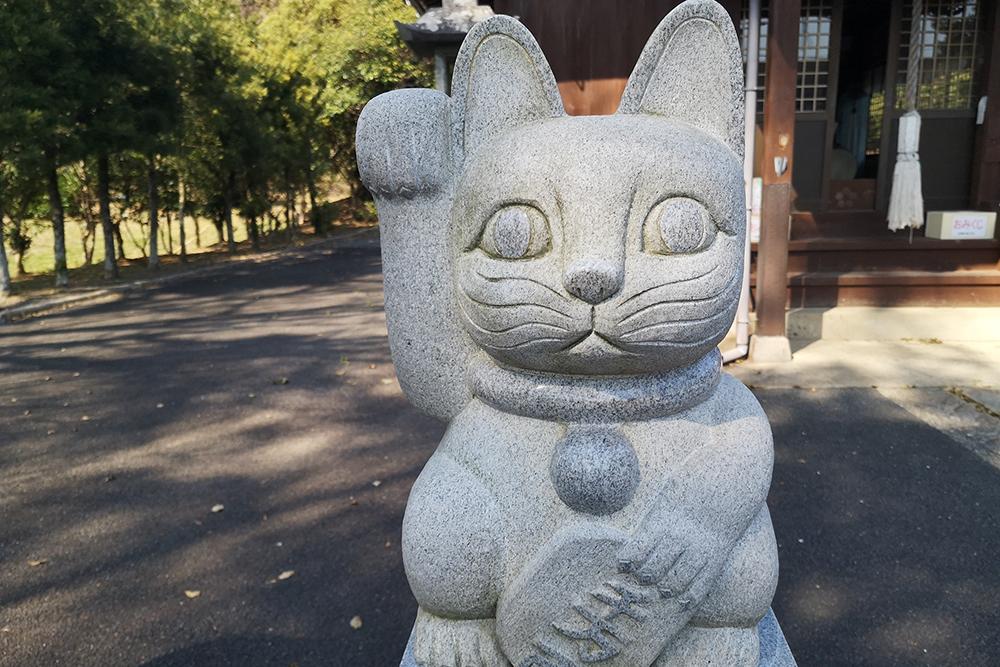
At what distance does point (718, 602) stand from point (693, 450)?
1.30 ft

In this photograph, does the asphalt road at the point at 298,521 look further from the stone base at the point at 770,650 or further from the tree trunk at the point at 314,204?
the tree trunk at the point at 314,204

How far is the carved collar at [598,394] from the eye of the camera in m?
1.78

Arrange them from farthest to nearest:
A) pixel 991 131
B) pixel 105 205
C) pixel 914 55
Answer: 1. pixel 105 205
2. pixel 914 55
3. pixel 991 131

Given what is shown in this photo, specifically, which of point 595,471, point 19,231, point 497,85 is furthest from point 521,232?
point 19,231

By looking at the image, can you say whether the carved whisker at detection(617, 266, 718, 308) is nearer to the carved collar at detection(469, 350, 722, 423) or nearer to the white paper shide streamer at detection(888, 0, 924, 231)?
the carved collar at detection(469, 350, 722, 423)

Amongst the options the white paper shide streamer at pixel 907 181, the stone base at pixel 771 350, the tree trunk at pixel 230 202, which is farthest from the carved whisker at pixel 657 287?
the tree trunk at pixel 230 202

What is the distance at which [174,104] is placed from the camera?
1245 centimetres

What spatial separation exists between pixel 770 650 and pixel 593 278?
4.22 feet

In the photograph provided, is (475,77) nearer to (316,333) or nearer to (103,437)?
(103,437)

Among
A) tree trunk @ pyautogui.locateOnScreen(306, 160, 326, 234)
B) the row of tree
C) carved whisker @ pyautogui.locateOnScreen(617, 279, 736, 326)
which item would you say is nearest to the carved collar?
carved whisker @ pyautogui.locateOnScreen(617, 279, 736, 326)

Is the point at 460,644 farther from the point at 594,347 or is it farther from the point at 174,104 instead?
the point at 174,104

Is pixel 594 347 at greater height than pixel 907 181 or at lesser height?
lesser

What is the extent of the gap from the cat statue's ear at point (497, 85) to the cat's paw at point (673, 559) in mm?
1100

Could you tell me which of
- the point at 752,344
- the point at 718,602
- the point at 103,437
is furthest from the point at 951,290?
the point at 103,437
